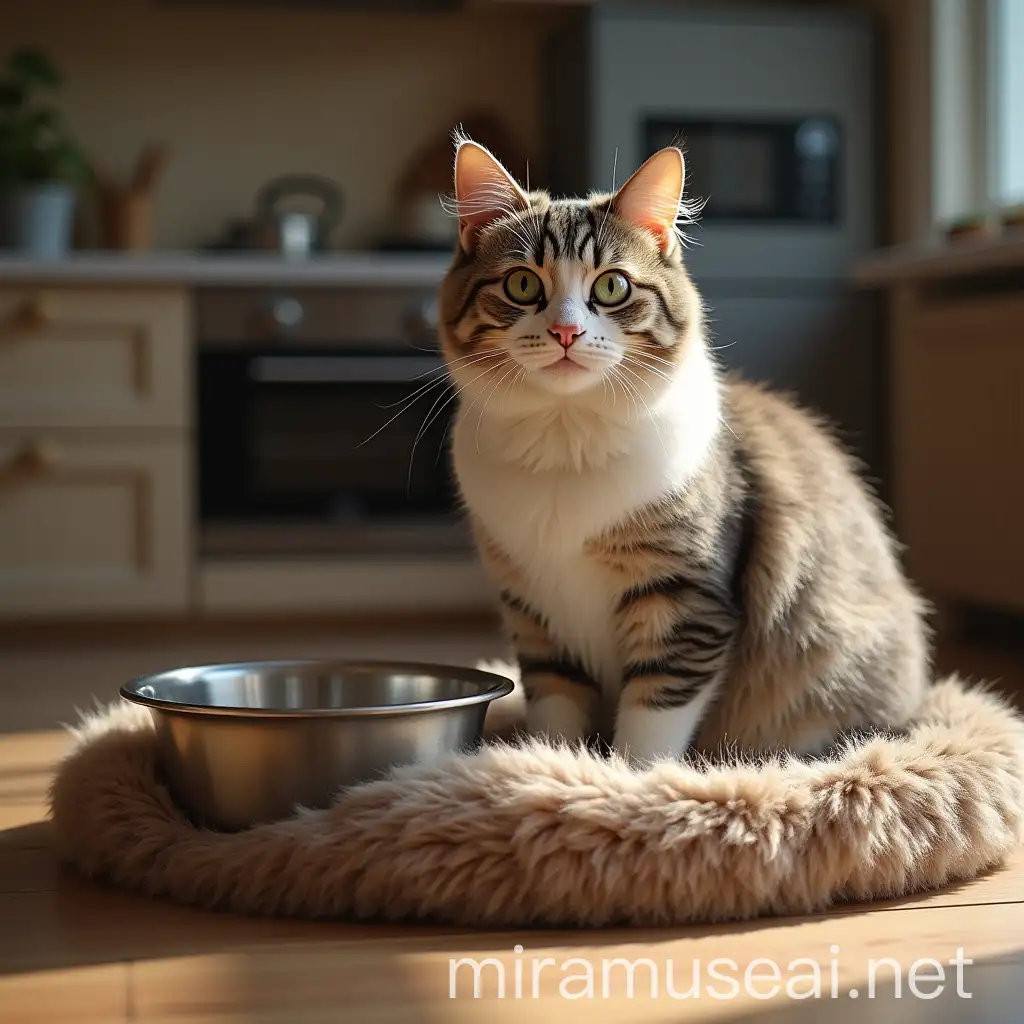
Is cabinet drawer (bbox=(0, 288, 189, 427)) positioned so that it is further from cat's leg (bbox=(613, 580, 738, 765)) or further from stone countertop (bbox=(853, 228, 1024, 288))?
cat's leg (bbox=(613, 580, 738, 765))

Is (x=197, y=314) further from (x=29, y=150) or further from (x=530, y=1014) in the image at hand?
(x=530, y=1014)

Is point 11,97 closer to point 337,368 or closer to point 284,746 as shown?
point 337,368

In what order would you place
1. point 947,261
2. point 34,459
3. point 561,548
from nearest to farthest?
point 561,548, point 947,261, point 34,459

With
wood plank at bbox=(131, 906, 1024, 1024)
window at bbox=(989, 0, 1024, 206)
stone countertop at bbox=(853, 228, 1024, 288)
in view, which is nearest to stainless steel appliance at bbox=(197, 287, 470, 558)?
stone countertop at bbox=(853, 228, 1024, 288)

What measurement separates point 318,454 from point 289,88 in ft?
3.80

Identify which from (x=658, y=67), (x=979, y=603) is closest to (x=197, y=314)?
(x=658, y=67)

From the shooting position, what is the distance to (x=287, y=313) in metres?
3.33

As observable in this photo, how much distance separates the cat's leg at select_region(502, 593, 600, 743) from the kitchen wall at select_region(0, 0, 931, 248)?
96.9 inches

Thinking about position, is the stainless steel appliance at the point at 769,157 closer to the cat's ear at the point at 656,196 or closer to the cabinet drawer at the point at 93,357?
the cabinet drawer at the point at 93,357

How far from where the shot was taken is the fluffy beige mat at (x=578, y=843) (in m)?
1.29

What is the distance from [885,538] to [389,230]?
96.6 inches

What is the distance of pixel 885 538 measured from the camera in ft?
5.88

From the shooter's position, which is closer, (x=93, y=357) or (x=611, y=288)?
(x=611, y=288)

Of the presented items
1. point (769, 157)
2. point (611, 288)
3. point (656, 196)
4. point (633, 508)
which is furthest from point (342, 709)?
point (769, 157)
